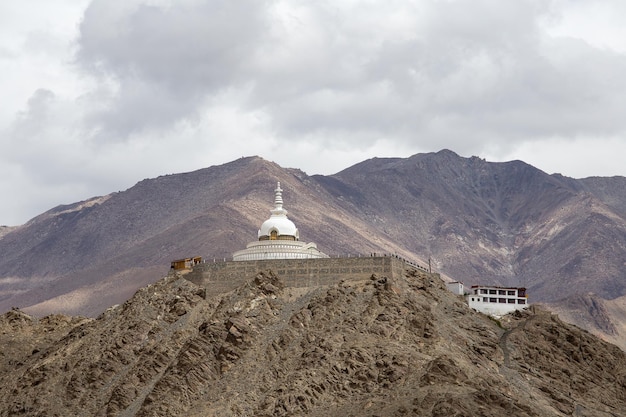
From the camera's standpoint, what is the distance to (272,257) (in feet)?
435

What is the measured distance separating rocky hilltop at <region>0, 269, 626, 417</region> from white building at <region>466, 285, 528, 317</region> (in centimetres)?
2051

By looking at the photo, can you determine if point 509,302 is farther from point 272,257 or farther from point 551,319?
point 272,257

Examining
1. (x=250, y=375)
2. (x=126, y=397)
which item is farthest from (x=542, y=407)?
(x=126, y=397)

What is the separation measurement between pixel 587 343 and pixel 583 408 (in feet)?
40.9

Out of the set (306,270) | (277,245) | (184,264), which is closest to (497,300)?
(277,245)

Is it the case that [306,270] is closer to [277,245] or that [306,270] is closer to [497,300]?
[277,245]

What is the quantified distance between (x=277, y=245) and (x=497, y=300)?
119 feet

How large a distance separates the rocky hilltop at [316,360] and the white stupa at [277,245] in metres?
5.70

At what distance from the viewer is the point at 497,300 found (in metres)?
159

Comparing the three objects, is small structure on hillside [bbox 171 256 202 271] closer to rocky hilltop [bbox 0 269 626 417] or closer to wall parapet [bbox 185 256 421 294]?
rocky hilltop [bbox 0 269 626 417]

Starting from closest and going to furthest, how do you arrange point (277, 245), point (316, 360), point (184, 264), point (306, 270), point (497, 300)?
point (316, 360), point (306, 270), point (277, 245), point (184, 264), point (497, 300)

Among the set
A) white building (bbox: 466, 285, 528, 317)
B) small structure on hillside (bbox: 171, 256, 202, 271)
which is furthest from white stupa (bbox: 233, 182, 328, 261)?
white building (bbox: 466, 285, 528, 317)

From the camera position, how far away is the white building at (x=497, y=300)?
157 meters

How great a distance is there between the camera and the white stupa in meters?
133
